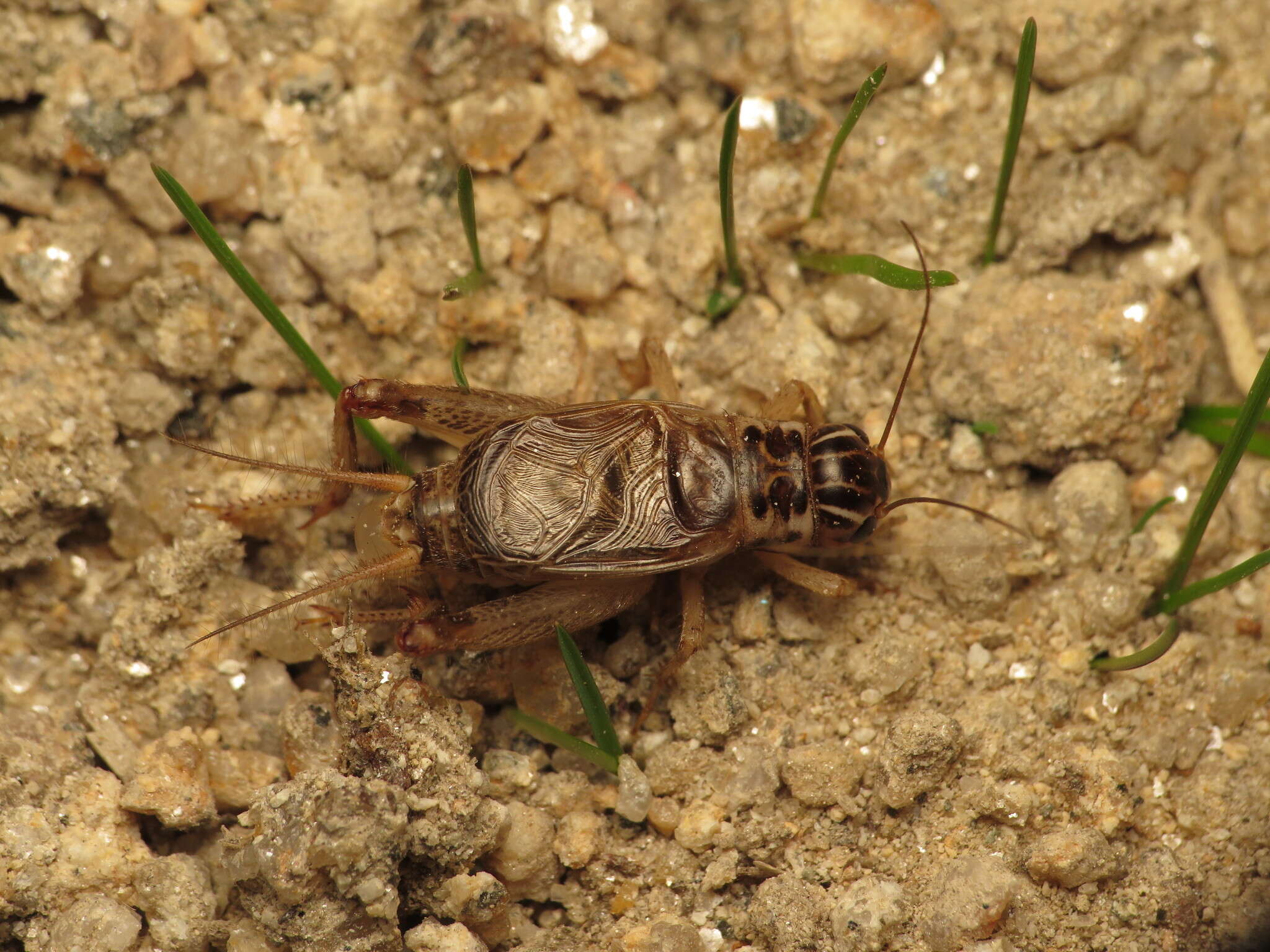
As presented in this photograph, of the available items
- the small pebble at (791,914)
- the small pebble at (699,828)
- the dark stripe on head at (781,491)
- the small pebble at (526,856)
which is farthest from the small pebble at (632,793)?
the dark stripe on head at (781,491)

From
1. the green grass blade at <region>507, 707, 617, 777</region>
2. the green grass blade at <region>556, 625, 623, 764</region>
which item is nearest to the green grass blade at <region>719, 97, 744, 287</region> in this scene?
the green grass blade at <region>556, 625, 623, 764</region>

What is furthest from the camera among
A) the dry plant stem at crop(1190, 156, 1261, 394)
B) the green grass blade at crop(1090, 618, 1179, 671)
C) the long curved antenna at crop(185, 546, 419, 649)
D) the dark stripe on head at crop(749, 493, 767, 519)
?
the dry plant stem at crop(1190, 156, 1261, 394)

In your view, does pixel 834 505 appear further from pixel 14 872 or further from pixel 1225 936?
pixel 14 872

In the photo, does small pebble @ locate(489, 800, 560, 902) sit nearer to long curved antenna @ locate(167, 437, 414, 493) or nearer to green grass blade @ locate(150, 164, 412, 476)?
long curved antenna @ locate(167, 437, 414, 493)

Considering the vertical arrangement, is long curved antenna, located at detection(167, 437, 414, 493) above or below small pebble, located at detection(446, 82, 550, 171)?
below

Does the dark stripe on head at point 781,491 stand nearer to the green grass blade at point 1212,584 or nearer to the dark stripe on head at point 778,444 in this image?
the dark stripe on head at point 778,444

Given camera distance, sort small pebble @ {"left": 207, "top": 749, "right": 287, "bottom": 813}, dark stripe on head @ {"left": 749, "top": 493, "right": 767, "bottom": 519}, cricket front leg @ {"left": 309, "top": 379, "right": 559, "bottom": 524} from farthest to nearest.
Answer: dark stripe on head @ {"left": 749, "top": 493, "right": 767, "bottom": 519}
cricket front leg @ {"left": 309, "top": 379, "right": 559, "bottom": 524}
small pebble @ {"left": 207, "top": 749, "right": 287, "bottom": 813}

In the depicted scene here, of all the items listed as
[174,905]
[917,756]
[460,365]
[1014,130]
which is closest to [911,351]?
[1014,130]
